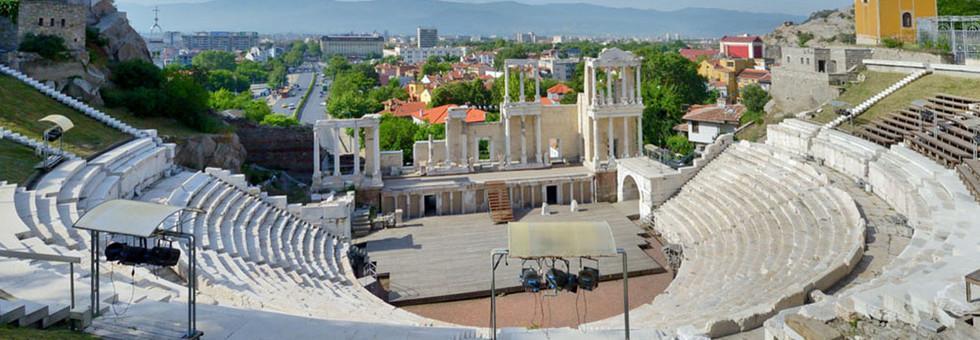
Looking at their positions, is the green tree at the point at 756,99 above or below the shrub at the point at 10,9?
below

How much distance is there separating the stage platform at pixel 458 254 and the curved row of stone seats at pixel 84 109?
916 cm

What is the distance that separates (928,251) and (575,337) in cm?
829

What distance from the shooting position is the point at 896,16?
136 feet

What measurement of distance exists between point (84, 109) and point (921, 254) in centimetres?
2700

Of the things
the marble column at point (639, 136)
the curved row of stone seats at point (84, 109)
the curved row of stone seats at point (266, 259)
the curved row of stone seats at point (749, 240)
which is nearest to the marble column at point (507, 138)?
the marble column at point (639, 136)

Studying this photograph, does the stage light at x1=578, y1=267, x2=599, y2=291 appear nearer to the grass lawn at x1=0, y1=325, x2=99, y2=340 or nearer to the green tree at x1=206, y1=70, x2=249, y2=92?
the grass lawn at x1=0, y1=325, x2=99, y2=340

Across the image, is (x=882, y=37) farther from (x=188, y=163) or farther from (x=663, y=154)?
(x=188, y=163)

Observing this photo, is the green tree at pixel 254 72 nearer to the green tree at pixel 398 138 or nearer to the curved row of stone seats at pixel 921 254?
the green tree at pixel 398 138

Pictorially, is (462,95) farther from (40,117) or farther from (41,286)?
(41,286)

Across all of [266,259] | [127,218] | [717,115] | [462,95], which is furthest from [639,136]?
Result: [462,95]

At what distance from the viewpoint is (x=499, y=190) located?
3020 centimetres

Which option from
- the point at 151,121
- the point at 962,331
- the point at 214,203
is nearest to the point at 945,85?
the point at 962,331

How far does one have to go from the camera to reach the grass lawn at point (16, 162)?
16.6 m

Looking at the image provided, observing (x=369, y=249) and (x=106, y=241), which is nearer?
(x=106, y=241)
